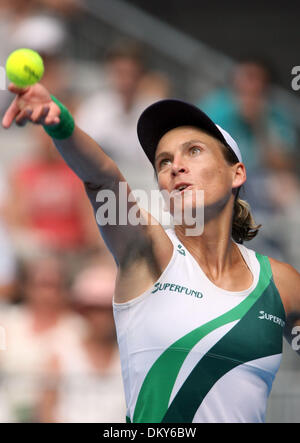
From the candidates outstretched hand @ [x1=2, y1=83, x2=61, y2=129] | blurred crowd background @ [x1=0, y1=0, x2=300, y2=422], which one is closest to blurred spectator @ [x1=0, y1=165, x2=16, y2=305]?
blurred crowd background @ [x1=0, y1=0, x2=300, y2=422]

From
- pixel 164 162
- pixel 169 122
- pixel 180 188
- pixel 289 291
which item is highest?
pixel 169 122

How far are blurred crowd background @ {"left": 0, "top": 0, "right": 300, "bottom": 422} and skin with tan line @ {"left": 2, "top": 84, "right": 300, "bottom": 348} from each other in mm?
2397

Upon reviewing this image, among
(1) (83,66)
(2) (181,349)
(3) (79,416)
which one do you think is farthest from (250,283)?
(1) (83,66)

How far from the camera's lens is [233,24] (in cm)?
975

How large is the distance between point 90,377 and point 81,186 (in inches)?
75.3

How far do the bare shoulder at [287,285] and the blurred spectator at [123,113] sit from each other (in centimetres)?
348

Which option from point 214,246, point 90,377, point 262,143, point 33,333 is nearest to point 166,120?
point 214,246

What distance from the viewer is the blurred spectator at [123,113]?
702 cm

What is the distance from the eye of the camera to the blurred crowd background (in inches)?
224

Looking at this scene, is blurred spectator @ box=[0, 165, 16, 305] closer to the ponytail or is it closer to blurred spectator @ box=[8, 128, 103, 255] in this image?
blurred spectator @ box=[8, 128, 103, 255]

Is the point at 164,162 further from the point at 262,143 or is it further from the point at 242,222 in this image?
the point at 262,143

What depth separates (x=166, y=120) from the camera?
3576 mm

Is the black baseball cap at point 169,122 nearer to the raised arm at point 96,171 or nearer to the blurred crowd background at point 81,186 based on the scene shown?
the raised arm at point 96,171

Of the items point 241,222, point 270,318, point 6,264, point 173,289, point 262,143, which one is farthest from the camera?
point 262,143
